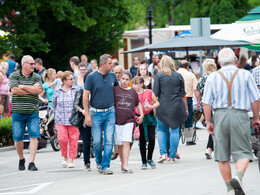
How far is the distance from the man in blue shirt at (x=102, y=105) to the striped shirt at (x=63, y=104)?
5.23ft

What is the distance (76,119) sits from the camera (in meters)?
12.3

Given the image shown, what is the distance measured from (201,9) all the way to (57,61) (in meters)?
38.0

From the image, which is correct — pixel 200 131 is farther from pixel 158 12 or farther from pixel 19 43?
pixel 158 12

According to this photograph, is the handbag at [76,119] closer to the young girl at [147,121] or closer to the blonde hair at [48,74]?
the young girl at [147,121]

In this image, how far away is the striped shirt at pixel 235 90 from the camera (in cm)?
845

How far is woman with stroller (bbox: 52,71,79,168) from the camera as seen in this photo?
13.1 meters

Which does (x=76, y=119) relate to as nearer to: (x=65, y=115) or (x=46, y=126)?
(x=65, y=115)

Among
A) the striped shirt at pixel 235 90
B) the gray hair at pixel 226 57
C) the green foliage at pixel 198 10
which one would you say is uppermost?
the green foliage at pixel 198 10

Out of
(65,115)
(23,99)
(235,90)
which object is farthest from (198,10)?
(235,90)

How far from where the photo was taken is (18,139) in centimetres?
1285

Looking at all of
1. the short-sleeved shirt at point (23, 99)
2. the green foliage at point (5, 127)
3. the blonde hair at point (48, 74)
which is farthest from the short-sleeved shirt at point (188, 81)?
the short-sleeved shirt at point (23, 99)

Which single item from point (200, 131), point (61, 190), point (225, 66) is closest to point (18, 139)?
point (61, 190)

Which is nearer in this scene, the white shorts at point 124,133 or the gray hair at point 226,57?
the gray hair at point 226,57

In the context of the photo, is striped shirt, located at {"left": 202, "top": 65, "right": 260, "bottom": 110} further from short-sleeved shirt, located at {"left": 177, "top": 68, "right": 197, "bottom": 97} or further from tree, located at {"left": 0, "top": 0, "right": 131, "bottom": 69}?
tree, located at {"left": 0, "top": 0, "right": 131, "bottom": 69}
